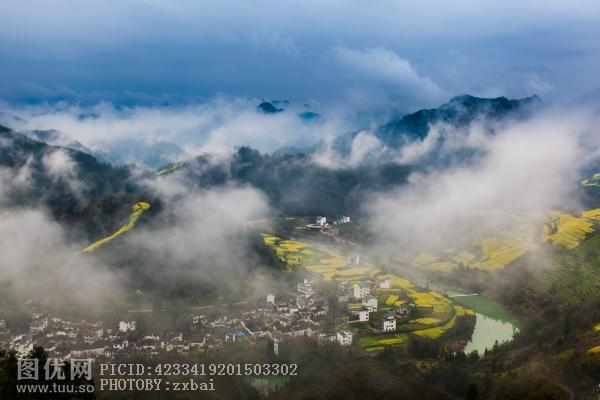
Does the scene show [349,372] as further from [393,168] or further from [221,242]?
[393,168]

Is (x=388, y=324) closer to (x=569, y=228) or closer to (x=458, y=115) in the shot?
(x=569, y=228)

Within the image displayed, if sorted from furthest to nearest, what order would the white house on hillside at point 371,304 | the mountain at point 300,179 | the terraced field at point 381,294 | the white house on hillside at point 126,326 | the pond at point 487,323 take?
1. the mountain at point 300,179
2. the white house on hillside at point 371,304
3. the pond at point 487,323
4. the terraced field at point 381,294
5. the white house on hillside at point 126,326

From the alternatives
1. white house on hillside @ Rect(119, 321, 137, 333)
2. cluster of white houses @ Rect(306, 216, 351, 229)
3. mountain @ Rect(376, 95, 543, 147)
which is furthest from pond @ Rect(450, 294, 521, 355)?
mountain @ Rect(376, 95, 543, 147)

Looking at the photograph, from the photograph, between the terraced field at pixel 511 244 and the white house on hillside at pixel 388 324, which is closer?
the white house on hillside at pixel 388 324

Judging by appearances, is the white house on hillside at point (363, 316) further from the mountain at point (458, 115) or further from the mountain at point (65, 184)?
the mountain at point (458, 115)

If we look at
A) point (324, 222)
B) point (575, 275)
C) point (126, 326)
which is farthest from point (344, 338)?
point (324, 222)

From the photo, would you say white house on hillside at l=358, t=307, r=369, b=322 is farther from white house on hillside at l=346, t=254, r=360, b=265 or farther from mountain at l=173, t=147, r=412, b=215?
mountain at l=173, t=147, r=412, b=215

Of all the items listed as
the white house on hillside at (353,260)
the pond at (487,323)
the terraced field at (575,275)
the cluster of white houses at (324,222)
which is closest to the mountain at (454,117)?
the cluster of white houses at (324,222)
